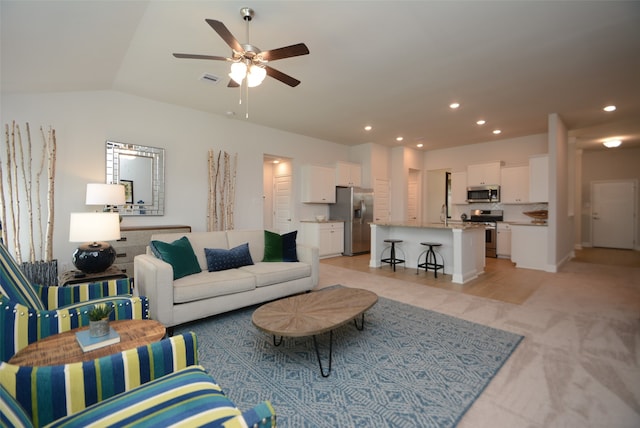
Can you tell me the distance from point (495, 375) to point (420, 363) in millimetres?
492

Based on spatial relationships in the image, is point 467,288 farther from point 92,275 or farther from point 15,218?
point 15,218

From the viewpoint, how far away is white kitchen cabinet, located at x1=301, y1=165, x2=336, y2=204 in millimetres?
6805

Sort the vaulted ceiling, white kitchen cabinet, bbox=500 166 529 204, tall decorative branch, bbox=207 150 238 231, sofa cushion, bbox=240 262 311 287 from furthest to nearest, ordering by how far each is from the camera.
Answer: white kitchen cabinet, bbox=500 166 529 204
tall decorative branch, bbox=207 150 238 231
sofa cushion, bbox=240 262 311 287
the vaulted ceiling

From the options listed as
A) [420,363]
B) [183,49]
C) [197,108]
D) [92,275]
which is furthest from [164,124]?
[420,363]

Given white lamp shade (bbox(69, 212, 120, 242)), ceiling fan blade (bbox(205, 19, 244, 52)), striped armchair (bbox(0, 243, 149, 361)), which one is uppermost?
ceiling fan blade (bbox(205, 19, 244, 52))

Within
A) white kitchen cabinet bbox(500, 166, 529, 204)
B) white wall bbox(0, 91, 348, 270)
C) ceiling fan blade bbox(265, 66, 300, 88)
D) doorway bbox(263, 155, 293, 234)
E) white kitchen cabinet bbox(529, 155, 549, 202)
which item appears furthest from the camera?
doorway bbox(263, 155, 293, 234)

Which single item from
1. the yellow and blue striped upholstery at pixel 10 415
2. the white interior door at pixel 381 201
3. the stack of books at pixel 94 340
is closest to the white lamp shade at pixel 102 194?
the stack of books at pixel 94 340

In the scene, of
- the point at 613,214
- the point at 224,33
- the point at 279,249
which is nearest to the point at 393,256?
the point at 279,249

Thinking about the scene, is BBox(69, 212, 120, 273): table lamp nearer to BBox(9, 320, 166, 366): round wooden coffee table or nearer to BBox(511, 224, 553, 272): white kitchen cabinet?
BBox(9, 320, 166, 366): round wooden coffee table

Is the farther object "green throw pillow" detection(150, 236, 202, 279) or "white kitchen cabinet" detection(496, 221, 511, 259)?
"white kitchen cabinet" detection(496, 221, 511, 259)

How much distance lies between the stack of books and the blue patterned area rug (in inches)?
29.7

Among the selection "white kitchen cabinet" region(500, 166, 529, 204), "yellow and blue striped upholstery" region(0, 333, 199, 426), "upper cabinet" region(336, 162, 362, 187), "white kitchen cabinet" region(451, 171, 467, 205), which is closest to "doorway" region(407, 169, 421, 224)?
"white kitchen cabinet" region(451, 171, 467, 205)

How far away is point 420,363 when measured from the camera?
220 centimetres

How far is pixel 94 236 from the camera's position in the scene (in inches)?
105
